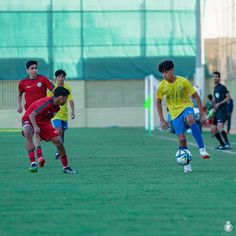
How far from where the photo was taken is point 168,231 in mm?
8078

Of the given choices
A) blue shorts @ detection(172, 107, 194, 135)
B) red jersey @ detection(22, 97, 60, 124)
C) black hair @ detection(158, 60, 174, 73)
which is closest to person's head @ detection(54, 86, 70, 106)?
red jersey @ detection(22, 97, 60, 124)

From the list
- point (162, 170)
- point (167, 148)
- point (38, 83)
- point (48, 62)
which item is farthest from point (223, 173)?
point (48, 62)

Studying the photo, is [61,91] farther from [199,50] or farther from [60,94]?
[199,50]

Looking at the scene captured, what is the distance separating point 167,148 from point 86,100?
2777 cm

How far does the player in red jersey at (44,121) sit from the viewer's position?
46.0 feet

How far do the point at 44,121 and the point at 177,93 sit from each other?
2165 mm

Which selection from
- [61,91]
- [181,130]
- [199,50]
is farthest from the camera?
[199,50]

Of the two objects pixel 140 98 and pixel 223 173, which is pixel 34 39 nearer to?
pixel 140 98

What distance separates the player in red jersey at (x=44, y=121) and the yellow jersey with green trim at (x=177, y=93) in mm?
1881

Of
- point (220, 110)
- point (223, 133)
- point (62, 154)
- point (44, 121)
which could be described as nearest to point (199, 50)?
point (220, 110)

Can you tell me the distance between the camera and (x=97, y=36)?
50969 mm

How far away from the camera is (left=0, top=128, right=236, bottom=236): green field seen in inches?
327

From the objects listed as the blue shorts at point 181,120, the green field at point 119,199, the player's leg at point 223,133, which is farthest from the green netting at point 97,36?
the blue shorts at point 181,120

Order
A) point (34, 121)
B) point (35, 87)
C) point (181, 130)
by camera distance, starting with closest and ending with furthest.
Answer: point (34, 121) → point (181, 130) → point (35, 87)
